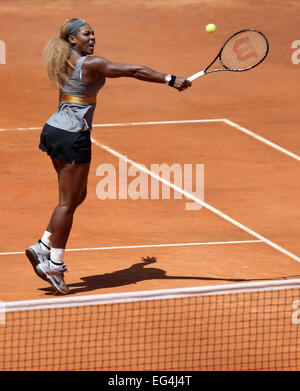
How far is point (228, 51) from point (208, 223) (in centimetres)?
265

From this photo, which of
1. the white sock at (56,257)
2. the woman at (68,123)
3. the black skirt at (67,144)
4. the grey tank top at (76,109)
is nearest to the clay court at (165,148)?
the white sock at (56,257)

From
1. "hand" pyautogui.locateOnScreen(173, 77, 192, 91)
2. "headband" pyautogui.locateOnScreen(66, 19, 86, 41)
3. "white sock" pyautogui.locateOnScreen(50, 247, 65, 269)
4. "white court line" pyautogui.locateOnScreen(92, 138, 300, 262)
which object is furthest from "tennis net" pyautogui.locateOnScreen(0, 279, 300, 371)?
"headband" pyautogui.locateOnScreen(66, 19, 86, 41)

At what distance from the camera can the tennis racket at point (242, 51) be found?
35.8 ft

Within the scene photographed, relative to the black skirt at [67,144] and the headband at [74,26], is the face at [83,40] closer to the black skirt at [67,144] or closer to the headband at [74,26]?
the headband at [74,26]

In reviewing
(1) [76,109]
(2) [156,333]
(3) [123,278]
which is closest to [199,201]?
(3) [123,278]

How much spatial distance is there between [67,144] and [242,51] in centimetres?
249

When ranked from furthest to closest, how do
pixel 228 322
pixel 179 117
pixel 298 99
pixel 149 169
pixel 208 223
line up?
pixel 298 99 < pixel 179 117 < pixel 149 169 < pixel 208 223 < pixel 228 322

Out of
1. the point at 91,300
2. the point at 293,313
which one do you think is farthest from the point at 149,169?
the point at 91,300

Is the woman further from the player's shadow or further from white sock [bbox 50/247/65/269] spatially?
the player's shadow

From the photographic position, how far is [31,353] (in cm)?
848

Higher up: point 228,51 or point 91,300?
point 228,51

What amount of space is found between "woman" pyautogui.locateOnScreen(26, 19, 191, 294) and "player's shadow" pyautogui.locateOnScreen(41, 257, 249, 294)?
0.37 m

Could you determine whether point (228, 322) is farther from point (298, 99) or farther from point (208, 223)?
point (298, 99)

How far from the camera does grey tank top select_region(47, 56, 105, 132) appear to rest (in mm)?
9820
